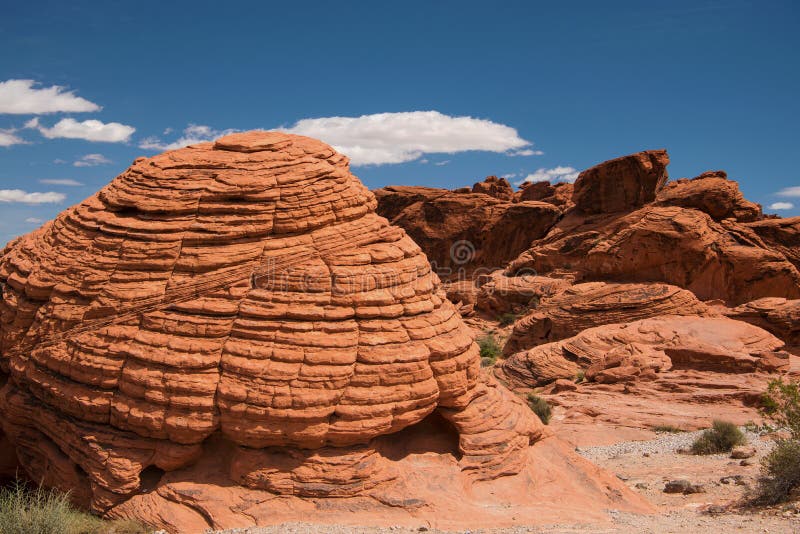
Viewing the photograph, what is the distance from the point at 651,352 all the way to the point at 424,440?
12547 mm

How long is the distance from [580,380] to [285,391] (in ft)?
46.3

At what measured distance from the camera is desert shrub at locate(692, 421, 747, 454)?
1434 centimetres

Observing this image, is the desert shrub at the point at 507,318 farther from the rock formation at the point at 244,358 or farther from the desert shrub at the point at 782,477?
the desert shrub at the point at 782,477

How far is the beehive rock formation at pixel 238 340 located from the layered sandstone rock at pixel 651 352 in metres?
10.1

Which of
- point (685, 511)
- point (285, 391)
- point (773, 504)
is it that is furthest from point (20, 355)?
point (773, 504)

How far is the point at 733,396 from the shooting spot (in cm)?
1833

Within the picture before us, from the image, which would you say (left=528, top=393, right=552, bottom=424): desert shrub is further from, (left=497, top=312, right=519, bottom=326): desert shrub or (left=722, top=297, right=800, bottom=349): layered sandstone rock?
(left=497, top=312, right=519, bottom=326): desert shrub

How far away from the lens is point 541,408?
1788 cm

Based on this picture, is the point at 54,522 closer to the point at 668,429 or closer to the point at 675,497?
the point at 675,497

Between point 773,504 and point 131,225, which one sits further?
point 131,225

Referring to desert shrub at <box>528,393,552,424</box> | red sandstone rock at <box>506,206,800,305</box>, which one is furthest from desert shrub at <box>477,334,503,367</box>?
desert shrub at <box>528,393,552,424</box>

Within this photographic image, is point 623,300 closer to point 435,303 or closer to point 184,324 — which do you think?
point 435,303

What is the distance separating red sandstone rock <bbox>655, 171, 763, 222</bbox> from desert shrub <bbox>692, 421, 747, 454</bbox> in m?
17.5

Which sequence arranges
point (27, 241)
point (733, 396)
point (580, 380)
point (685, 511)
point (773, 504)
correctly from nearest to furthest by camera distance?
point (773, 504)
point (685, 511)
point (27, 241)
point (733, 396)
point (580, 380)
